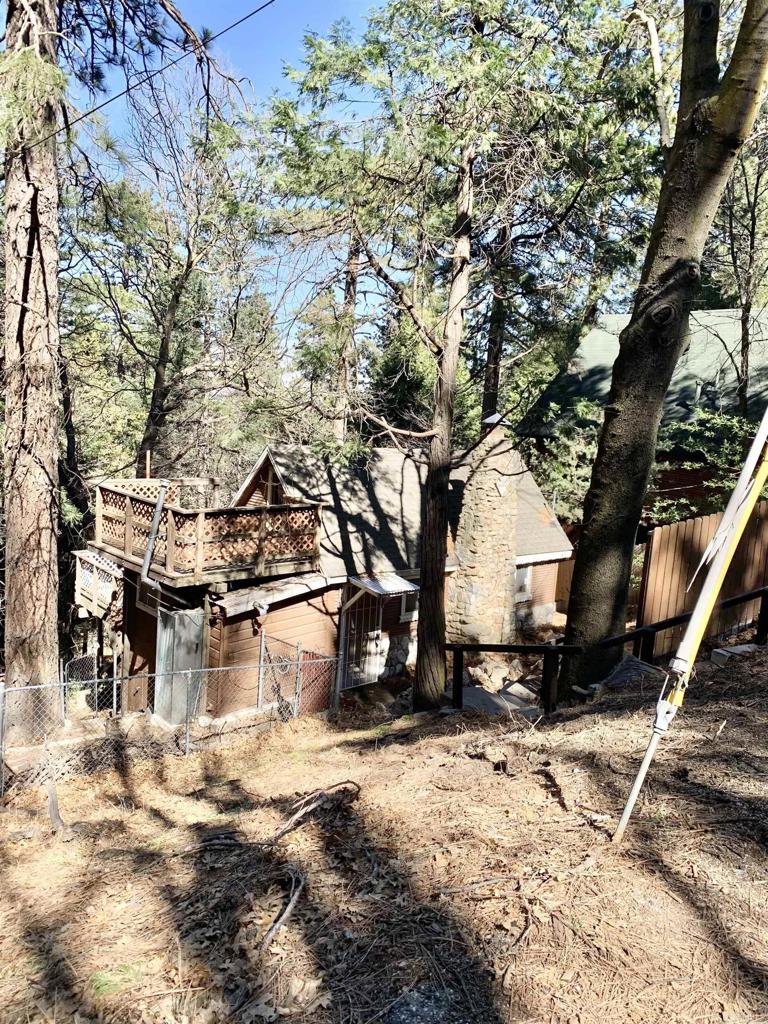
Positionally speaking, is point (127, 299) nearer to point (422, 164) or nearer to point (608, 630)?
point (422, 164)

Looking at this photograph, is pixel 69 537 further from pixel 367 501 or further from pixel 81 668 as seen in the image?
pixel 367 501

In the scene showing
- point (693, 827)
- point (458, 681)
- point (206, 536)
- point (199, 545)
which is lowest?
point (458, 681)

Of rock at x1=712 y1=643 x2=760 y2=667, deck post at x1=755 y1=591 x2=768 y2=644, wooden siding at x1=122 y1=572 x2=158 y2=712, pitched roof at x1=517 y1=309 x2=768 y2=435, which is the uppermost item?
pitched roof at x1=517 y1=309 x2=768 y2=435

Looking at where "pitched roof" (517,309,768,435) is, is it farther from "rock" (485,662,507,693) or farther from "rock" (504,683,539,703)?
"rock" (504,683,539,703)

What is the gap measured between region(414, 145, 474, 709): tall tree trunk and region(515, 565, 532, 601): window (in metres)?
8.41

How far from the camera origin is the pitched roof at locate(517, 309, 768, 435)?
61.4ft

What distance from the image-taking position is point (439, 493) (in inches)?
417

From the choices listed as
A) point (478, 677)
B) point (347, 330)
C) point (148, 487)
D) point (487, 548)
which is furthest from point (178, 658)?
point (347, 330)

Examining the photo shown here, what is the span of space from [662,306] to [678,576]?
3.37 m

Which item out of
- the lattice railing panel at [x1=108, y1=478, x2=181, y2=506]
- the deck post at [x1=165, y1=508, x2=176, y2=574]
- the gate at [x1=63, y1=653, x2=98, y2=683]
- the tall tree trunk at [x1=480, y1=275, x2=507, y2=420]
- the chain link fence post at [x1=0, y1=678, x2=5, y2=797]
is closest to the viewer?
the chain link fence post at [x1=0, y1=678, x2=5, y2=797]

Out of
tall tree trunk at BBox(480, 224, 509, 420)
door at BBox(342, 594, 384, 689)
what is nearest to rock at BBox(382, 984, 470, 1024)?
tall tree trunk at BBox(480, 224, 509, 420)

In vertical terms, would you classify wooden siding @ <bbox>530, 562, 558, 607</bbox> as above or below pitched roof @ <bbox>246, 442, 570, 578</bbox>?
below

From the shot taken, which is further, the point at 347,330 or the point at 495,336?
the point at 495,336

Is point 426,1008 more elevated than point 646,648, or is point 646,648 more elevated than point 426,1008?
point 646,648
